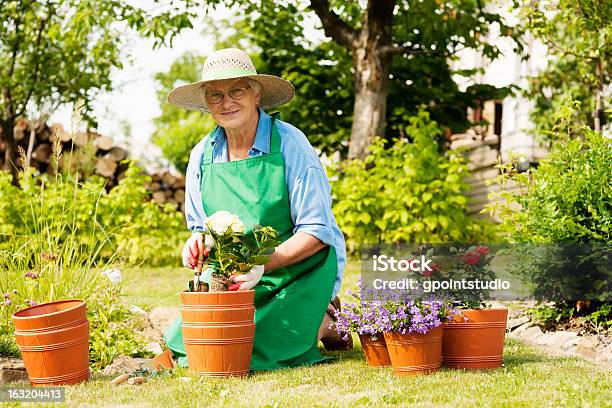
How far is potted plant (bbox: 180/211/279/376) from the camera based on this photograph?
10.9 ft

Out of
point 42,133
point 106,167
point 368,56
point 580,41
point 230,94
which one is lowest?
point 106,167

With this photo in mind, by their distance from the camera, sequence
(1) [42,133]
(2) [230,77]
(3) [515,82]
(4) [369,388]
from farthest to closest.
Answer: (3) [515,82], (1) [42,133], (2) [230,77], (4) [369,388]

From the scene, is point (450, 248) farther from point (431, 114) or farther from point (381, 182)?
point (431, 114)

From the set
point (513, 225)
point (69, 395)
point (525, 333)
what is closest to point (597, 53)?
point (513, 225)

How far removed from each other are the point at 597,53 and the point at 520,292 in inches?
116

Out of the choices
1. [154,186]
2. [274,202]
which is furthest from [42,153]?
[274,202]

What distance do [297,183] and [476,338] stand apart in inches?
41.2

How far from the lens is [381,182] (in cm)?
888

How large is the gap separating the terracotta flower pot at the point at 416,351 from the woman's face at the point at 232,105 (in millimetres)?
1169

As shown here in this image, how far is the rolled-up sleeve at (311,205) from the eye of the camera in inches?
148

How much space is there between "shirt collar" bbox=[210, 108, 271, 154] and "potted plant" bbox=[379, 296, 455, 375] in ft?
3.14

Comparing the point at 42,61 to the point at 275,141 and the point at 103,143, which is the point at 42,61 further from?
the point at 275,141

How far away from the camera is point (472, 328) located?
3441mm

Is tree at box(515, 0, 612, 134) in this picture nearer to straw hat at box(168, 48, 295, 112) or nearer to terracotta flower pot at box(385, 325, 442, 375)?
straw hat at box(168, 48, 295, 112)
